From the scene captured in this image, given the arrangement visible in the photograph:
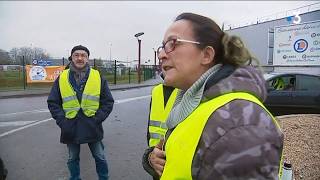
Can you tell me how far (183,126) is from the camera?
1.46 metres

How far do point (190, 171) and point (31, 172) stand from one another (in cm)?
505

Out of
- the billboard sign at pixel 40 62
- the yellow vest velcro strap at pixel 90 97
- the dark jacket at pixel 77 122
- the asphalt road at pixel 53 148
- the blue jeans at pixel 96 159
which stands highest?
the billboard sign at pixel 40 62

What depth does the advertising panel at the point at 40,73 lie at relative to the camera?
79.8ft

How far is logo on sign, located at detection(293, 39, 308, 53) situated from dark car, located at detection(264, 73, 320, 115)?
10.5 m

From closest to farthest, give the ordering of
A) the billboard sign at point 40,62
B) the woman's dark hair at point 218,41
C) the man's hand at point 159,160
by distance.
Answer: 1. the woman's dark hair at point 218,41
2. the man's hand at point 159,160
3. the billboard sign at point 40,62

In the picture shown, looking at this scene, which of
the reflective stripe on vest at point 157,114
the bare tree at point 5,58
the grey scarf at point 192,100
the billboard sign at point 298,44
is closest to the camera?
the grey scarf at point 192,100

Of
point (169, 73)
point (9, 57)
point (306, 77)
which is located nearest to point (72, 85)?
point (169, 73)

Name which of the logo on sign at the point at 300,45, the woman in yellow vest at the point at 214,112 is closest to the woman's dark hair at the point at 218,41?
the woman in yellow vest at the point at 214,112

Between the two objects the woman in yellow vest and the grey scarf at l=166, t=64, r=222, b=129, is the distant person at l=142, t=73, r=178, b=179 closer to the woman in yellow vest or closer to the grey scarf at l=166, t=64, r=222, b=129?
the woman in yellow vest

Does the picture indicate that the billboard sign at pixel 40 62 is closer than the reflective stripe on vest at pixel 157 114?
No

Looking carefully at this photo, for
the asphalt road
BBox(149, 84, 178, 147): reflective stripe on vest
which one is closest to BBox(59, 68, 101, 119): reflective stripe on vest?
the asphalt road

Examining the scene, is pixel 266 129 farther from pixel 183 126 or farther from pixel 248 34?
pixel 248 34

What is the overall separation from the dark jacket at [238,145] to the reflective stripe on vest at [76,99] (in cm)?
348

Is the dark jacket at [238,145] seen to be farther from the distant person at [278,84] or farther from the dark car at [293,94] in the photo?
the distant person at [278,84]
